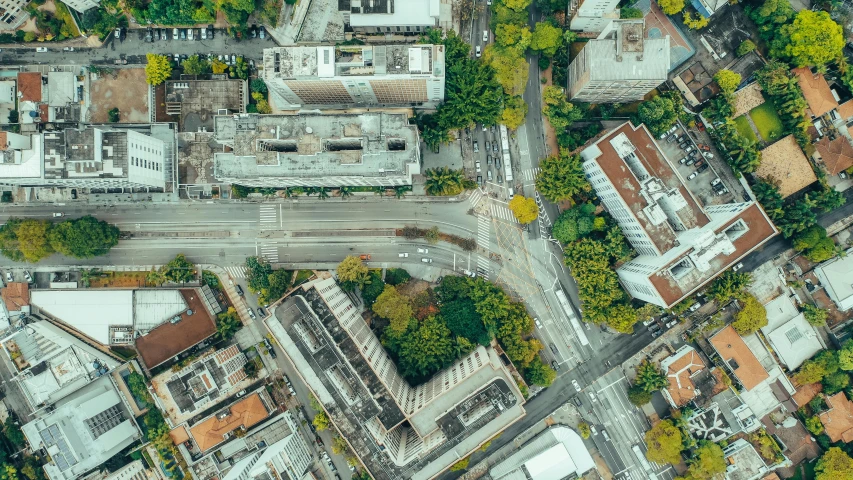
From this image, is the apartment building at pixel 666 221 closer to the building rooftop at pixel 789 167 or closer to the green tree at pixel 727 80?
the building rooftop at pixel 789 167

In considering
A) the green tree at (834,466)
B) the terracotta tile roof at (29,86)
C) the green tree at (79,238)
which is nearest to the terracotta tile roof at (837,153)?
the green tree at (834,466)

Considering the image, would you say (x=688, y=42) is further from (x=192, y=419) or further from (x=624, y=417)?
(x=192, y=419)

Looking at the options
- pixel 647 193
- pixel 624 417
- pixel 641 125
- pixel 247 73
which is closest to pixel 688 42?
pixel 641 125

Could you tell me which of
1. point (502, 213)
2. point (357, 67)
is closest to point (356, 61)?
point (357, 67)

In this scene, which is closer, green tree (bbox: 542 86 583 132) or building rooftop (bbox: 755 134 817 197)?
green tree (bbox: 542 86 583 132)

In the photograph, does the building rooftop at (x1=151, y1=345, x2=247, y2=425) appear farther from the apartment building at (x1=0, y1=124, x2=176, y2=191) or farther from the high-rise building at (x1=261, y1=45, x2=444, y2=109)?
the high-rise building at (x1=261, y1=45, x2=444, y2=109)

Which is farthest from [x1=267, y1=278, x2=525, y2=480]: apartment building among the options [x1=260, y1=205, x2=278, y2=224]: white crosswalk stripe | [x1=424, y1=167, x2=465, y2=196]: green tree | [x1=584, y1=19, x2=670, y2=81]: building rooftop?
[x1=584, y1=19, x2=670, y2=81]: building rooftop
